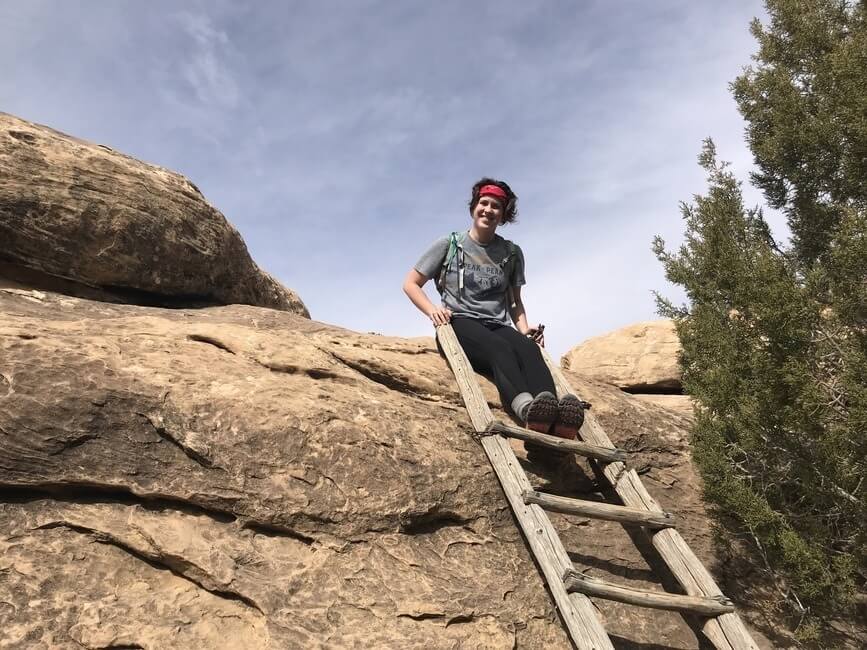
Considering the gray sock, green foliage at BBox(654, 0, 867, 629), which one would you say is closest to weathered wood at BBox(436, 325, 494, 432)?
the gray sock

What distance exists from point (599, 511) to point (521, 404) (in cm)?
106

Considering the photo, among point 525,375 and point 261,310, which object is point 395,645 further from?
point 261,310

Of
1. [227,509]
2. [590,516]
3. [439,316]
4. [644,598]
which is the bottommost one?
[644,598]

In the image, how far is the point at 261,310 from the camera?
20.5 ft

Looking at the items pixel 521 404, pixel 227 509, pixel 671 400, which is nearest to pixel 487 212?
pixel 521 404

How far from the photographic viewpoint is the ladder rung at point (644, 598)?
11.8ft

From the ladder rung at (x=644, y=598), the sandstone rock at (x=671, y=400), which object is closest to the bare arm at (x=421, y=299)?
the ladder rung at (x=644, y=598)

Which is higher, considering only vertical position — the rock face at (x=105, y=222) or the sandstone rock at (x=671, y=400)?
the rock face at (x=105, y=222)

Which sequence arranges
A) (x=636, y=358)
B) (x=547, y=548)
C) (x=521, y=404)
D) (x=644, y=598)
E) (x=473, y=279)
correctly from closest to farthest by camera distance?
1. (x=644, y=598)
2. (x=547, y=548)
3. (x=521, y=404)
4. (x=473, y=279)
5. (x=636, y=358)

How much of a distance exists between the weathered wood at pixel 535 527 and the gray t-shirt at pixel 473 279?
63 centimetres

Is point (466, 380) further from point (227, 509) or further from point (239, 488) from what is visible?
point (227, 509)

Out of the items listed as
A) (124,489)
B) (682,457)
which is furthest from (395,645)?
(682,457)

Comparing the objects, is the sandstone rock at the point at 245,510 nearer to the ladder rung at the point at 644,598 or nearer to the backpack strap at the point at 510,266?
the ladder rung at the point at 644,598

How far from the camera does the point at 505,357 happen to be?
17.5 ft
